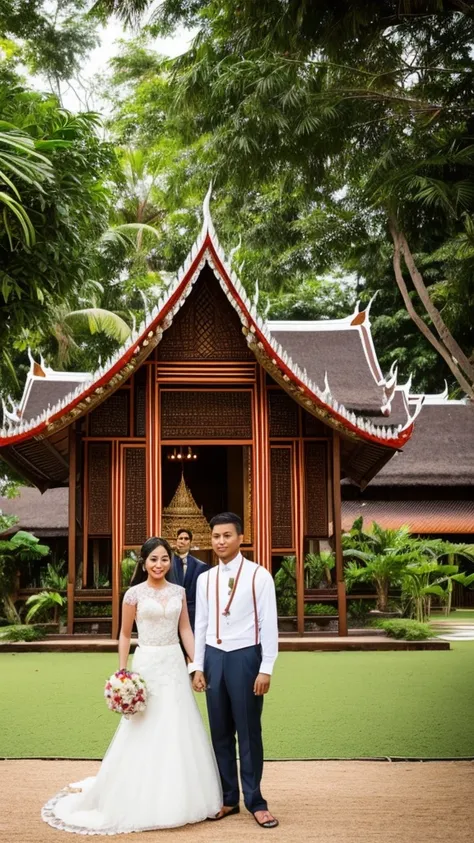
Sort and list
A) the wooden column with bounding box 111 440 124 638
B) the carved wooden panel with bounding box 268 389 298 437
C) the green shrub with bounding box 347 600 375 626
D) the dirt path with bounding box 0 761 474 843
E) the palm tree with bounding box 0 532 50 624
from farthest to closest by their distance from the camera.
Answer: the palm tree with bounding box 0 532 50 624
the green shrub with bounding box 347 600 375 626
the carved wooden panel with bounding box 268 389 298 437
the wooden column with bounding box 111 440 124 638
the dirt path with bounding box 0 761 474 843

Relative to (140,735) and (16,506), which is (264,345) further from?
(16,506)

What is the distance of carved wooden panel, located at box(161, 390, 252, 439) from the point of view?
11.6m

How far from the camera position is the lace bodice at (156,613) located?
440 centimetres

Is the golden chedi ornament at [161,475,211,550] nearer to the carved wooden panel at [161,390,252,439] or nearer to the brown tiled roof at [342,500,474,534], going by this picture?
the carved wooden panel at [161,390,252,439]

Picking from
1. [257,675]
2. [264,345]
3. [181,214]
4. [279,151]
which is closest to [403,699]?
[257,675]

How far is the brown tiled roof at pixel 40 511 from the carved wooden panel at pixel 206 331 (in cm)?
804

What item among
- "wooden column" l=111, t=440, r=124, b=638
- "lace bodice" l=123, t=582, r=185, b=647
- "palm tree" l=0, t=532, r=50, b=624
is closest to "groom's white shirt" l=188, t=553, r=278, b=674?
"lace bodice" l=123, t=582, r=185, b=647

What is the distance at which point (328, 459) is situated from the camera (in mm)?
11930

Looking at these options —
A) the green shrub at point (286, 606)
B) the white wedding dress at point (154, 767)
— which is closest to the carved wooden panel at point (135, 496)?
the green shrub at point (286, 606)

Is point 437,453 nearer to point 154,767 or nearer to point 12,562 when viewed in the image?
point 12,562

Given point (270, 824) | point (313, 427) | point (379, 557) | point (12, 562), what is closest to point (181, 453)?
point (12, 562)

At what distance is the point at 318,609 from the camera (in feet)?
40.4

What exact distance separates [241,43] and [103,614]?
695 cm

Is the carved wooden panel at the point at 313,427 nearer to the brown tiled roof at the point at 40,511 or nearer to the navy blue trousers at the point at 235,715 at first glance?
the navy blue trousers at the point at 235,715
